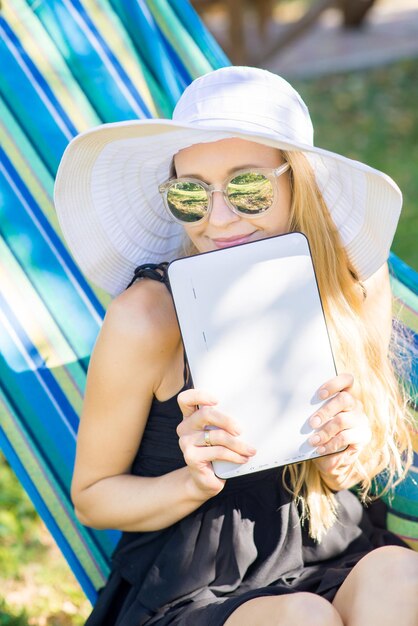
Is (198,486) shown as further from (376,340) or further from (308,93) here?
(308,93)

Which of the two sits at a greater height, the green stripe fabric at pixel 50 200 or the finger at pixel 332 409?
the green stripe fabric at pixel 50 200

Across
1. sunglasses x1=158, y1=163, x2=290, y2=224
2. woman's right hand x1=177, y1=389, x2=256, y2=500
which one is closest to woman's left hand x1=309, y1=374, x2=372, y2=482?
woman's right hand x1=177, y1=389, x2=256, y2=500

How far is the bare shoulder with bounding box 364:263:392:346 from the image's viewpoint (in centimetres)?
199

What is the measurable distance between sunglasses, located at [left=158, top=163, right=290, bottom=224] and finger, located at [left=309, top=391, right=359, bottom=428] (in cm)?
37

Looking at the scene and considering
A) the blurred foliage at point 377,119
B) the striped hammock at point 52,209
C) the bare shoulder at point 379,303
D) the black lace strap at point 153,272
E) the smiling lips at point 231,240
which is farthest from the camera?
the blurred foliage at point 377,119

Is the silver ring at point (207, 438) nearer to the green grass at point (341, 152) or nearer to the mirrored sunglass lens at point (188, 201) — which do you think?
the mirrored sunglass lens at point (188, 201)

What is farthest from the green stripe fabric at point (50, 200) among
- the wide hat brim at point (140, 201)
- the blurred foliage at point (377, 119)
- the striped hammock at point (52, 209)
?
the blurred foliage at point (377, 119)

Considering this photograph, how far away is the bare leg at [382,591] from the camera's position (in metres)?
1.55

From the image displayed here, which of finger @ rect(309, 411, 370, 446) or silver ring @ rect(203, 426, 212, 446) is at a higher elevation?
silver ring @ rect(203, 426, 212, 446)

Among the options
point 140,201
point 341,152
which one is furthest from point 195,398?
point 341,152

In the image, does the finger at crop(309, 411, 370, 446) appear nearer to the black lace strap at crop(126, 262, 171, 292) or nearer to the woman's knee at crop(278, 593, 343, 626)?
the woman's knee at crop(278, 593, 343, 626)

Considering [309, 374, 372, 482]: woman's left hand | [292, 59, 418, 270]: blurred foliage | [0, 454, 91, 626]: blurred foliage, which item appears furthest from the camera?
[292, 59, 418, 270]: blurred foliage

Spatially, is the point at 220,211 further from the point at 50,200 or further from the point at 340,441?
the point at 50,200

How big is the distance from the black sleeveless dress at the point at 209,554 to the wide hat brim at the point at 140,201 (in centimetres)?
35
